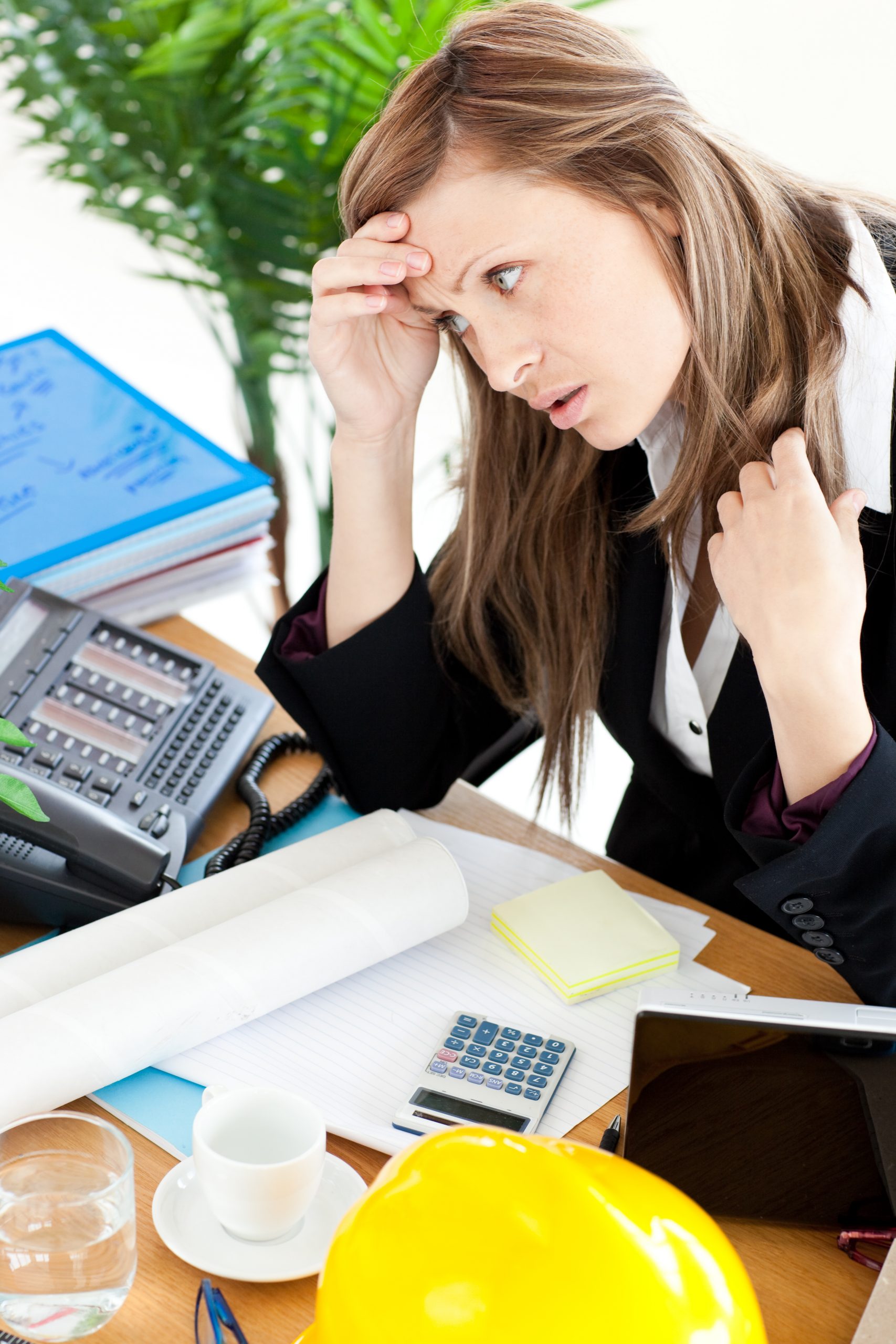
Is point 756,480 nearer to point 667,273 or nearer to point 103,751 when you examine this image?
point 667,273

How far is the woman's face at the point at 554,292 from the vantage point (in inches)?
36.8

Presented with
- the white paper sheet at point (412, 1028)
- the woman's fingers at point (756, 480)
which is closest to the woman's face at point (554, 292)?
the woman's fingers at point (756, 480)

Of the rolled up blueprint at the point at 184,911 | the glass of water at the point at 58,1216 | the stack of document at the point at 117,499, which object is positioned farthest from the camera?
the stack of document at the point at 117,499

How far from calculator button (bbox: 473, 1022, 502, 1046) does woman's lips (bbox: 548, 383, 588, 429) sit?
0.51m

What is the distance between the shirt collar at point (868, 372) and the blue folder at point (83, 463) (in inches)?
26.3

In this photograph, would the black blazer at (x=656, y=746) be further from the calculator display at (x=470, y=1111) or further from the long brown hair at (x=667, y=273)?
the calculator display at (x=470, y=1111)

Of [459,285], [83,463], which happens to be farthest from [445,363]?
[459,285]

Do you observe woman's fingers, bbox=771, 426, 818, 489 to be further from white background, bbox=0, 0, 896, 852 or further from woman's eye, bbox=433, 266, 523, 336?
white background, bbox=0, 0, 896, 852

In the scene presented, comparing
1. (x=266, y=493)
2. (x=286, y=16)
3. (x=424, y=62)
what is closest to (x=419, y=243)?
(x=424, y=62)

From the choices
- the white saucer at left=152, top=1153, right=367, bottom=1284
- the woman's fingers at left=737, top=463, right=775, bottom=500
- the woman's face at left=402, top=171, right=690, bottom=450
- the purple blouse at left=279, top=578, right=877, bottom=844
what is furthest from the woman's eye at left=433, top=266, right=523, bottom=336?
the white saucer at left=152, top=1153, right=367, bottom=1284

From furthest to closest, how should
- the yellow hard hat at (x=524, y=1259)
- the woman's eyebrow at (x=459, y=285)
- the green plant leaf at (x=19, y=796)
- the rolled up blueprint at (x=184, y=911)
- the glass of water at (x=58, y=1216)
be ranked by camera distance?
1. the woman's eyebrow at (x=459, y=285)
2. the rolled up blueprint at (x=184, y=911)
3. the green plant leaf at (x=19, y=796)
4. the glass of water at (x=58, y=1216)
5. the yellow hard hat at (x=524, y=1259)

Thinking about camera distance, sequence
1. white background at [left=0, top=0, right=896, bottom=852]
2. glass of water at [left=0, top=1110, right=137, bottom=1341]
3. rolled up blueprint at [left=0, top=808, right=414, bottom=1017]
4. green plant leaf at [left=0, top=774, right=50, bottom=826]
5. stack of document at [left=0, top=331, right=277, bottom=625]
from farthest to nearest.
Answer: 1. white background at [left=0, top=0, right=896, bottom=852]
2. stack of document at [left=0, top=331, right=277, bottom=625]
3. rolled up blueprint at [left=0, top=808, right=414, bottom=1017]
4. green plant leaf at [left=0, top=774, right=50, bottom=826]
5. glass of water at [left=0, top=1110, right=137, bottom=1341]

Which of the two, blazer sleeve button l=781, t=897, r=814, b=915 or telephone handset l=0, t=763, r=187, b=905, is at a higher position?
blazer sleeve button l=781, t=897, r=814, b=915

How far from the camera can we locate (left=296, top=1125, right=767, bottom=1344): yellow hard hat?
0.45 metres
